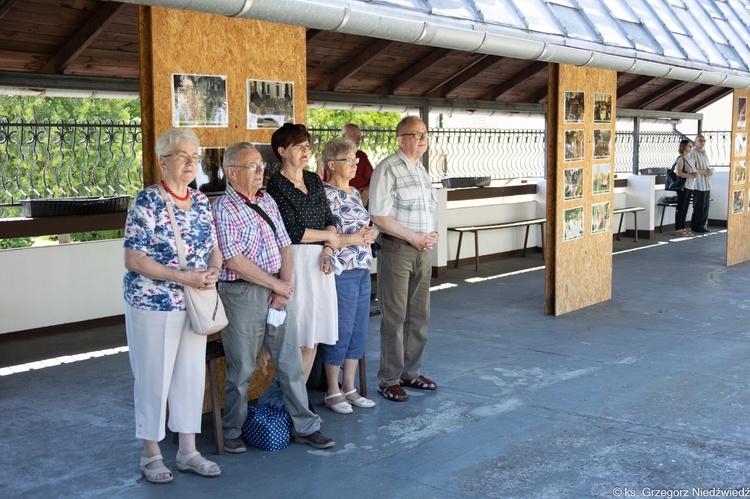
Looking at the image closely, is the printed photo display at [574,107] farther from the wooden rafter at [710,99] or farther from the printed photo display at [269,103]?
the wooden rafter at [710,99]

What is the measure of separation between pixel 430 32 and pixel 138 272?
10.1 ft

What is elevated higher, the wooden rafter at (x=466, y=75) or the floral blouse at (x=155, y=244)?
the wooden rafter at (x=466, y=75)

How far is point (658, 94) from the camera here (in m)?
16.1

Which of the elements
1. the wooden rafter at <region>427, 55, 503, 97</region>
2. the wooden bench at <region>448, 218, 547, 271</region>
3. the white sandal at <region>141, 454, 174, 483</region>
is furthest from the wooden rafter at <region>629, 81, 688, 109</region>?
the white sandal at <region>141, 454, 174, 483</region>

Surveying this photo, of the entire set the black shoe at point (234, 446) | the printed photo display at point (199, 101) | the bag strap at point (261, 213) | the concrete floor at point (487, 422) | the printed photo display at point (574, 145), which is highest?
the printed photo display at point (199, 101)

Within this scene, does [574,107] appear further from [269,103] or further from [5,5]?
[5,5]

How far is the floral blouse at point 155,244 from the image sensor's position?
12.8 feet

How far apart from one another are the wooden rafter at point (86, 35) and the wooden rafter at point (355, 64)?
131 inches

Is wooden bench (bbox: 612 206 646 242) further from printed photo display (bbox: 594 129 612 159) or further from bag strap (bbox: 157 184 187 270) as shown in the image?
bag strap (bbox: 157 184 187 270)

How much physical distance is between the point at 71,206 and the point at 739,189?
882 centimetres

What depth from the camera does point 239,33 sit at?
16.8 ft

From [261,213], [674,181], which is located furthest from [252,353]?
[674,181]

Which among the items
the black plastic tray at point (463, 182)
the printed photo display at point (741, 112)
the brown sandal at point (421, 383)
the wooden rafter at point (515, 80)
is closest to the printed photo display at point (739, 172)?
the printed photo display at point (741, 112)

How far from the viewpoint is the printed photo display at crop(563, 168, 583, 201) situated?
8.20 meters
